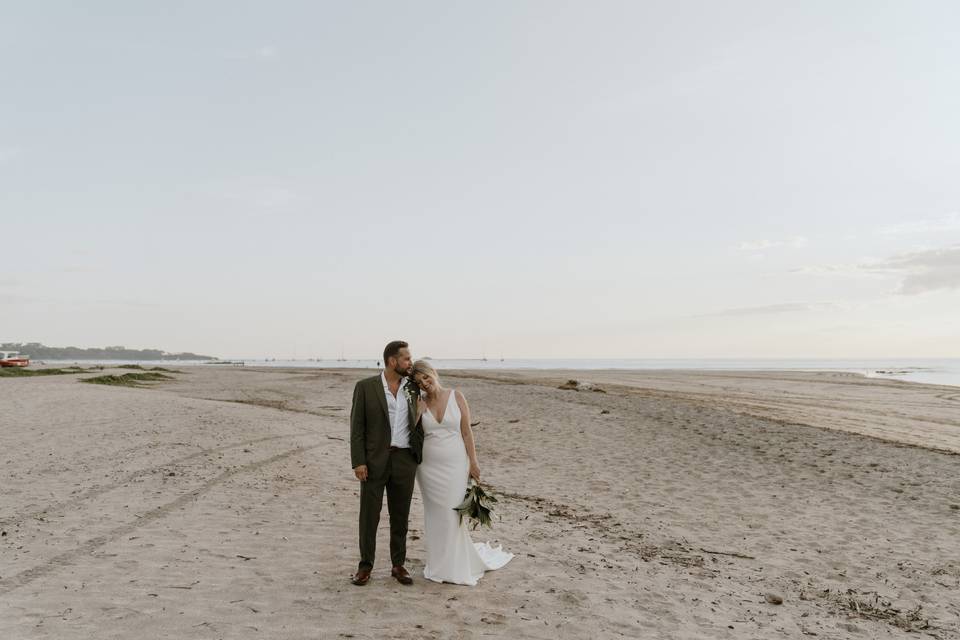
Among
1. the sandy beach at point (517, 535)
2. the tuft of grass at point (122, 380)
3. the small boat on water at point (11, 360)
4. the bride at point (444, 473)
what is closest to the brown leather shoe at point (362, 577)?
the sandy beach at point (517, 535)

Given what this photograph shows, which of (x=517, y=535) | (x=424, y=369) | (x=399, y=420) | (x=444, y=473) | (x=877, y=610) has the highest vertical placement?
(x=424, y=369)

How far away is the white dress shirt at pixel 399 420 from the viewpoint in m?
5.92

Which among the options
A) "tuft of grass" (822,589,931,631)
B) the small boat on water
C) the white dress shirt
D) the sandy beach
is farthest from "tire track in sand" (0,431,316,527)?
the small boat on water

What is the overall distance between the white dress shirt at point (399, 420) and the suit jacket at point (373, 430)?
48 mm

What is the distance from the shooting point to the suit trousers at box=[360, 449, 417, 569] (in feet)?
19.5

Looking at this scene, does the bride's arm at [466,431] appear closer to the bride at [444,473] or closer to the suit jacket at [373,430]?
the bride at [444,473]

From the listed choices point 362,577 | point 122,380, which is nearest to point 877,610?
point 362,577

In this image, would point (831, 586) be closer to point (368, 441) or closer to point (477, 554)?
point (477, 554)

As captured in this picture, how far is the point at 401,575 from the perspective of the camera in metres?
6.15

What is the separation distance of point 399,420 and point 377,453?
0.37m

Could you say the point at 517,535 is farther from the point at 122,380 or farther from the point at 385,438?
the point at 122,380

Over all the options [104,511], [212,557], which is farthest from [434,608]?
[104,511]

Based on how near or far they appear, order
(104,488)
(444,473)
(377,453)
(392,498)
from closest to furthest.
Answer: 1. (377,453)
2. (444,473)
3. (392,498)
4. (104,488)

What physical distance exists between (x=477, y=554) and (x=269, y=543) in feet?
9.23
